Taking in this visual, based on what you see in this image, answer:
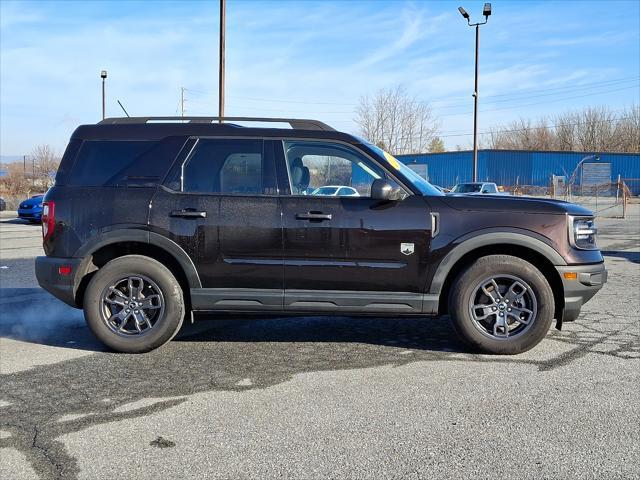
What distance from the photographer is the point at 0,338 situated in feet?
18.5

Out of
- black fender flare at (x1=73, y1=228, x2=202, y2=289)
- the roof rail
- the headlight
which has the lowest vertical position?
black fender flare at (x1=73, y1=228, x2=202, y2=289)

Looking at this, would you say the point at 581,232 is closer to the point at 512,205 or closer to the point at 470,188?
the point at 512,205

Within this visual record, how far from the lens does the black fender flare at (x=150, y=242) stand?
4977mm

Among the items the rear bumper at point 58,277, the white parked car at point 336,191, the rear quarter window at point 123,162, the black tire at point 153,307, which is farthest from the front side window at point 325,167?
the rear bumper at point 58,277

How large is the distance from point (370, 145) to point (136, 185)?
210 centimetres

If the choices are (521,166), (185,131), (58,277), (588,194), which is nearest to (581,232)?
(185,131)

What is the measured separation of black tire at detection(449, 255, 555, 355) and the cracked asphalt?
15 cm

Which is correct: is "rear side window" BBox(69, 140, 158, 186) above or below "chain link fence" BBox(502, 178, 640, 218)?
below

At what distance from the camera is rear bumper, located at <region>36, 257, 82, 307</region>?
16.5 feet

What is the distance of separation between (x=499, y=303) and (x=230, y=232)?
2369mm

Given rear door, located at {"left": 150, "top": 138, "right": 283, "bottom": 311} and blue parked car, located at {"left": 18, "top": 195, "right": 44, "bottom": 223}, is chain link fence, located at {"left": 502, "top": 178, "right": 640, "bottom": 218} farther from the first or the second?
rear door, located at {"left": 150, "top": 138, "right": 283, "bottom": 311}

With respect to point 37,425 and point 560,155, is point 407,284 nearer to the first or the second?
point 37,425

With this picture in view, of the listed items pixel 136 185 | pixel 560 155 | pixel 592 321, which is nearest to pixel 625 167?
pixel 560 155

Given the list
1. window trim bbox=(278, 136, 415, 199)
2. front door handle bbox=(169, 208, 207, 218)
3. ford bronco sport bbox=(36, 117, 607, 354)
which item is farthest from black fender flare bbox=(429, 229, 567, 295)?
front door handle bbox=(169, 208, 207, 218)
